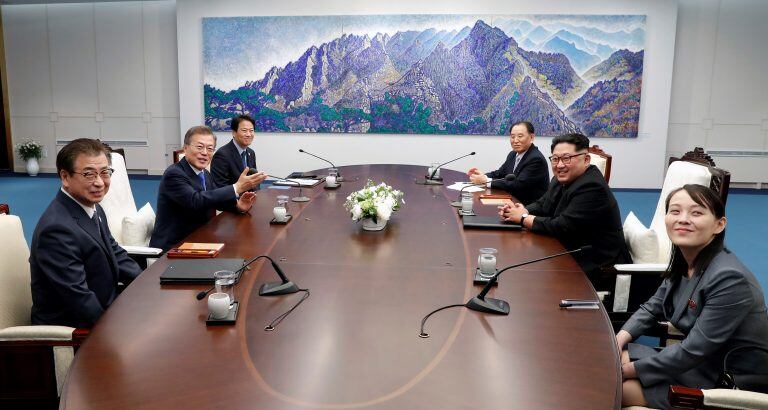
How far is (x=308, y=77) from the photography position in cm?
823

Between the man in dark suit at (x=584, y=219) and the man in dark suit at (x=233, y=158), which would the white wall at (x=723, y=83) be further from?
the man in dark suit at (x=233, y=158)

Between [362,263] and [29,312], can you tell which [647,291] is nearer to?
[362,263]

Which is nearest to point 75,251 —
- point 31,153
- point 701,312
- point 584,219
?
point 701,312

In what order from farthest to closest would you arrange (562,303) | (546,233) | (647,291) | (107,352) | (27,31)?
(27,31) < (546,233) < (647,291) < (562,303) < (107,352)

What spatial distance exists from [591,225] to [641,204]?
4632 millimetres

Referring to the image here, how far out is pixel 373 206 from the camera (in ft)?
9.64

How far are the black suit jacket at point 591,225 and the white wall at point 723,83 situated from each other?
19.4 ft

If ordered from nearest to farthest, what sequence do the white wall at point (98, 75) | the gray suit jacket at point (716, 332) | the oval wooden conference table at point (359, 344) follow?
the oval wooden conference table at point (359, 344)
the gray suit jacket at point (716, 332)
the white wall at point (98, 75)

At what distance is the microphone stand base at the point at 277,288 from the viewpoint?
80.7 inches

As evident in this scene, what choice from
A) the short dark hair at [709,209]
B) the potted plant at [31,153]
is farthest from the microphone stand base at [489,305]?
the potted plant at [31,153]

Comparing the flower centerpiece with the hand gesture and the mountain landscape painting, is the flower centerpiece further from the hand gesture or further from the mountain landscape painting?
the mountain landscape painting

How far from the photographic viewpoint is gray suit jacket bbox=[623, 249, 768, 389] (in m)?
1.76

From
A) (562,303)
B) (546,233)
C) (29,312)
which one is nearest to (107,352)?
(29,312)

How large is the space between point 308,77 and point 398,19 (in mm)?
1514
